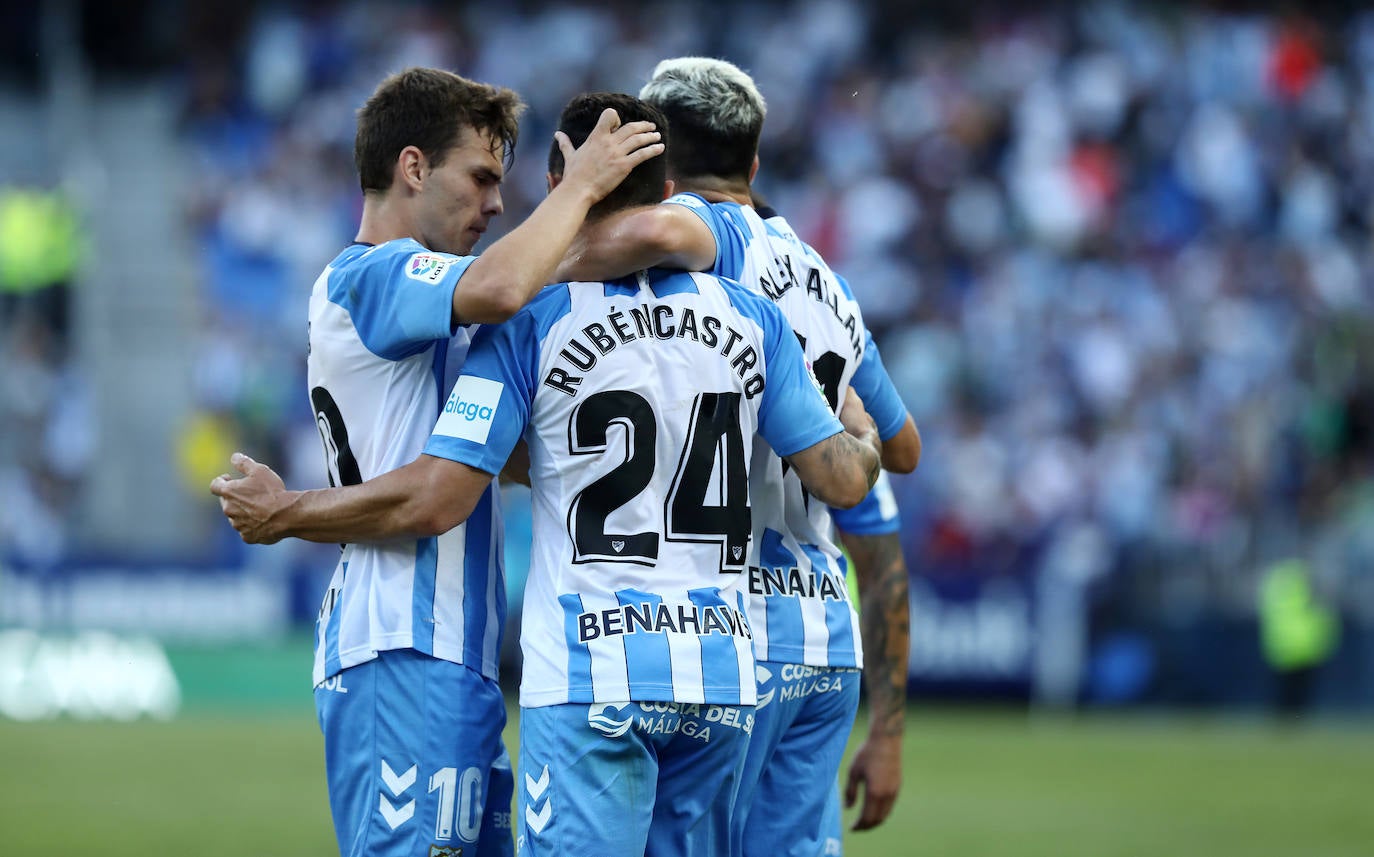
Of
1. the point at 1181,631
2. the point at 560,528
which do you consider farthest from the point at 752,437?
the point at 1181,631

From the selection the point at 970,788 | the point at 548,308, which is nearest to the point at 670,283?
the point at 548,308

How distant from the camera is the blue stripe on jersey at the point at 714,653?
3977mm

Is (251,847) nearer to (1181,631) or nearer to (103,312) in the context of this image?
(1181,631)

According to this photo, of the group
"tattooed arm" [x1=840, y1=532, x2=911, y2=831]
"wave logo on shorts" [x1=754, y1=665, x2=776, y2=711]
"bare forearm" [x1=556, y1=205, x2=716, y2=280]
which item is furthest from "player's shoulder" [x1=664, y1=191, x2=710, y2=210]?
"tattooed arm" [x1=840, y1=532, x2=911, y2=831]

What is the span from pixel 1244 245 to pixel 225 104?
12166 millimetres

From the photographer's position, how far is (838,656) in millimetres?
4762

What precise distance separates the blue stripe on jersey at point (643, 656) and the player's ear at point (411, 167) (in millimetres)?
1184

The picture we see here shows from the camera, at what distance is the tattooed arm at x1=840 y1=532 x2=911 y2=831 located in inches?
214

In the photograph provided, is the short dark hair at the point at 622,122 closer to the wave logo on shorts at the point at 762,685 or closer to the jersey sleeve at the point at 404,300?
the jersey sleeve at the point at 404,300

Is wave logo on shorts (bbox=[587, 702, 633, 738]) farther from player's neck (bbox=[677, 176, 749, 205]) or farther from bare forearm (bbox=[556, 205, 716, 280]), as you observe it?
player's neck (bbox=[677, 176, 749, 205])

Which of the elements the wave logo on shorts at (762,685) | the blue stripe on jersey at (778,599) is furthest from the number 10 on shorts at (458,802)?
the blue stripe on jersey at (778,599)

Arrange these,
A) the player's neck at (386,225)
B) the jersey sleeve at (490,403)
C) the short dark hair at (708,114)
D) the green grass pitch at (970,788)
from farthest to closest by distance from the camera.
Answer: the green grass pitch at (970,788) → the short dark hair at (708,114) → the player's neck at (386,225) → the jersey sleeve at (490,403)

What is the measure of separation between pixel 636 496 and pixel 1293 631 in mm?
12762

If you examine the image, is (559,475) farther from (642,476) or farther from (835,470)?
Answer: (835,470)
